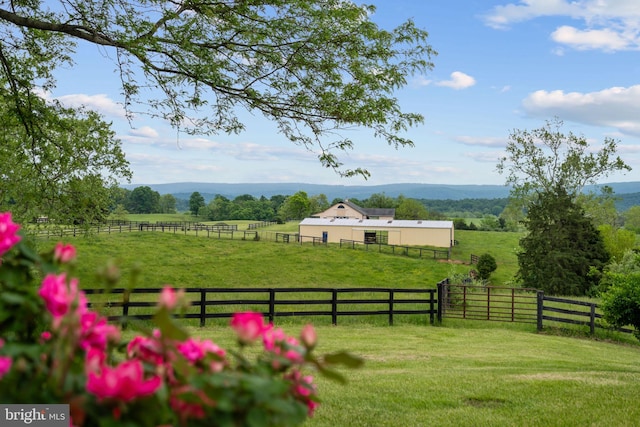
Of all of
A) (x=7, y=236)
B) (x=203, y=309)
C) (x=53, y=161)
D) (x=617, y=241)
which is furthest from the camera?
(x=617, y=241)

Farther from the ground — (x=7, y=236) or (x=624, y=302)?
(x=7, y=236)

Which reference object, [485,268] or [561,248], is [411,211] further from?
[561,248]

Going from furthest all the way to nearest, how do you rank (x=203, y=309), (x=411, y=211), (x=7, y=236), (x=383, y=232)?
1. (x=411, y=211)
2. (x=383, y=232)
3. (x=203, y=309)
4. (x=7, y=236)

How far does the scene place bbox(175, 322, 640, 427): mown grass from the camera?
5.70 m

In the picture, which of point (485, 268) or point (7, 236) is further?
point (485, 268)

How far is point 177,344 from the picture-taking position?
1.39 metres

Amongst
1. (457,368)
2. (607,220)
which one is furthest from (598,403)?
(607,220)

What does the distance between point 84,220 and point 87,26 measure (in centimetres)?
1361

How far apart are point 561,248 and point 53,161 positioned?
26.8m

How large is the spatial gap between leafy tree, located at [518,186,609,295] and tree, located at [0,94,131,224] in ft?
72.5

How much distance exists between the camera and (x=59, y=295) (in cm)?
122

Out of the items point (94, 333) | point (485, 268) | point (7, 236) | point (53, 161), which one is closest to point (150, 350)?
point (94, 333)

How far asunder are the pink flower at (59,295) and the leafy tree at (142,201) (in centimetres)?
10442

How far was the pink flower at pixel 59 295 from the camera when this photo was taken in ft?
4.01
